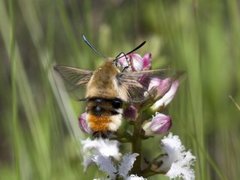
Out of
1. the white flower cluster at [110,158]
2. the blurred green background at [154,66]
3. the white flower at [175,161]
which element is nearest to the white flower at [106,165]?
the white flower cluster at [110,158]

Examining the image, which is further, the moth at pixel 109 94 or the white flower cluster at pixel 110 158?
the white flower cluster at pixel 110 158

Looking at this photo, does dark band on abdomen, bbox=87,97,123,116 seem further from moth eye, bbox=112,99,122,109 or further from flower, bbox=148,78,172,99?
flower, bbox=148,78,172,99

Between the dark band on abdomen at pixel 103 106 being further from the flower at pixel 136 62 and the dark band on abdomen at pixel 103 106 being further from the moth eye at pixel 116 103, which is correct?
the flower at pixel 136 62

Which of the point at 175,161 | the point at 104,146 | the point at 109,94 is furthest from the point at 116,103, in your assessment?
the point at 175,161

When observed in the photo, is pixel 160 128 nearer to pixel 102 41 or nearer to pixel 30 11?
pixel 102 41

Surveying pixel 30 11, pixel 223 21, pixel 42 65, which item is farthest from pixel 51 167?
pixel 223 21

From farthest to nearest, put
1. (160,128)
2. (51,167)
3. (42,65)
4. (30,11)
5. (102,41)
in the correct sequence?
(30,11)
(102,41)
(42,65)
(51,167)
(160,128)
